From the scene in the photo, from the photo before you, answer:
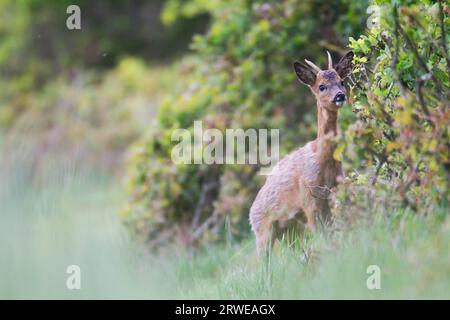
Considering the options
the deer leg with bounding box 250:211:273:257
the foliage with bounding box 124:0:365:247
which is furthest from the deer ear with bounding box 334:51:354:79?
the foliage with bounding box 124:0:365:247

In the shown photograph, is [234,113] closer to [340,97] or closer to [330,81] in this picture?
[330,81]

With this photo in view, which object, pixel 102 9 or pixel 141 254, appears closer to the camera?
pixel 141 254

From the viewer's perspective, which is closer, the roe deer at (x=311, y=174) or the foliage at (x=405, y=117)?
the foliage at (x=405, y=117)

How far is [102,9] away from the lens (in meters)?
23.3

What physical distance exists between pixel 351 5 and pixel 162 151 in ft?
9.67

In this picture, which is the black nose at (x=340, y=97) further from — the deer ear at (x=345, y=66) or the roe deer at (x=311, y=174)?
the deer ear at (x=345, y=66)

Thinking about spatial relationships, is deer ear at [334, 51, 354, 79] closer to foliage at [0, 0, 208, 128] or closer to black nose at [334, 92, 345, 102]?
black nose at [334, 92, 345, 102]

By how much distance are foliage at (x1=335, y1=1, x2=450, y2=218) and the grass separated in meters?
0.23

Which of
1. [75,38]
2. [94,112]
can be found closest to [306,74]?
[94,112]

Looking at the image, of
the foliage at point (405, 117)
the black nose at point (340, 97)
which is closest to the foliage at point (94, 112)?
the black nose at point (340, 97)

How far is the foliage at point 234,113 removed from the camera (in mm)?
9453

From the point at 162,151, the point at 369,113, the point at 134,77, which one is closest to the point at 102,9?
the point at 134,77

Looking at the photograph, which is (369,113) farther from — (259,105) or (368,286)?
(259,105)

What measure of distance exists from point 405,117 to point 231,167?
4.64m
